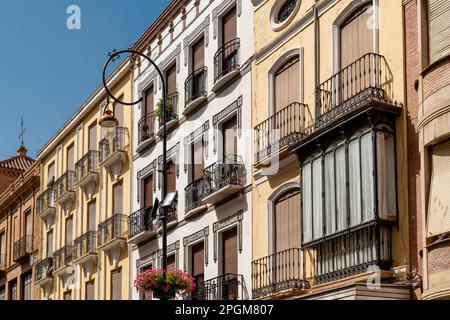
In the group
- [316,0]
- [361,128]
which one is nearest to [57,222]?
[316,0]

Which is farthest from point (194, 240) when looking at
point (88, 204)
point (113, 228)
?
point (88, 204)

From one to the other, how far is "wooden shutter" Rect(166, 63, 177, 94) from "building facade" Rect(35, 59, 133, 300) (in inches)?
118

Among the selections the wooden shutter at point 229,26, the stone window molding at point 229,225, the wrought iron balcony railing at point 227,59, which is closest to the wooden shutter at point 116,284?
the stone window molding at point 229,225

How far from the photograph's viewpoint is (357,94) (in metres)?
21.4

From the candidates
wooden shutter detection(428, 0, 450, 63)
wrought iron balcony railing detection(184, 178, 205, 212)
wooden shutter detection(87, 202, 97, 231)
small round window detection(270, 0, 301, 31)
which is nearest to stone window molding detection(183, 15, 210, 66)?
wrought iron balcony railing detection(184, 178, 205, 212)

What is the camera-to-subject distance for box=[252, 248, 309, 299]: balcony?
23.5 metres

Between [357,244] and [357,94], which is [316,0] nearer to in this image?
[357,94]

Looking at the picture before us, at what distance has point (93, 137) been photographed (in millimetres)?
40969

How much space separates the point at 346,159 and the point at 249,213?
5.97 m

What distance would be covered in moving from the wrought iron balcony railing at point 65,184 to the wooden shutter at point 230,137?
14.8m

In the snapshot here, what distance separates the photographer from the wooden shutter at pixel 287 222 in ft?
80.2

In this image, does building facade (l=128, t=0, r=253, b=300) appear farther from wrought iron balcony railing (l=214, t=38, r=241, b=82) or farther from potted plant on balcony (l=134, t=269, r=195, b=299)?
potted plant on balcony (l=134, t=269, r=195, b=299)

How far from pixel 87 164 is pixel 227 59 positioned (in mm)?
12777

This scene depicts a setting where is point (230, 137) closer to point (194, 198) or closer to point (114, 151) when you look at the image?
point (194, 198)
